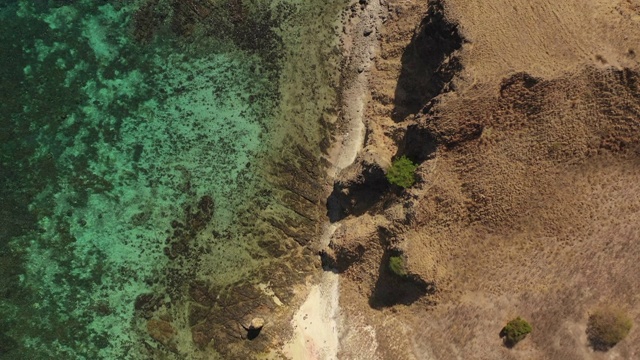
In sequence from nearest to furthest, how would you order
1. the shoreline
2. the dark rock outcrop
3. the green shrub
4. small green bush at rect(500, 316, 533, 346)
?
the green shrub < small green bush at rect(500, 316, 533, 346) < the dark rock outcrop < the shoreline

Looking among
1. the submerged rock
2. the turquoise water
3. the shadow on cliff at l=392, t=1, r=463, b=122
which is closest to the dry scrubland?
the shadow on cliff at l=392, t=1, r=463, b=122

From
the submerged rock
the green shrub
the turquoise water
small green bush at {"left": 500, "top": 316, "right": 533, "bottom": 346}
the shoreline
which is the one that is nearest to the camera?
the green shrub

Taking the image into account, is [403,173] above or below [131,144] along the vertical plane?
above

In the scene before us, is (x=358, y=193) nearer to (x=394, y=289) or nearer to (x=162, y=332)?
(x=394, y=289)

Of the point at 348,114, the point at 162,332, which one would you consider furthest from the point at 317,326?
the point at 348,114

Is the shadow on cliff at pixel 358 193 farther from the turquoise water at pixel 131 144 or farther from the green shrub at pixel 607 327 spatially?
the green shrub at pixel 607 327

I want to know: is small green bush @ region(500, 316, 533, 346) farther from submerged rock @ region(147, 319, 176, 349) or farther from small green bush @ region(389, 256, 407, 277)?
submerged rock @ region(147, 319, 176, 349)

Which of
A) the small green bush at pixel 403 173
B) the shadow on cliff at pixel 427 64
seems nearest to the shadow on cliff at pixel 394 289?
the small green bush at pixel 403 173
